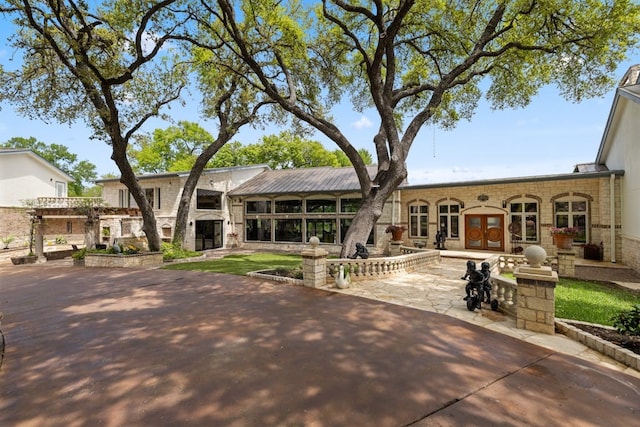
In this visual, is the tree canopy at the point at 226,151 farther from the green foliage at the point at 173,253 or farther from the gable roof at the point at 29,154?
the green foliage at the point at 173,253

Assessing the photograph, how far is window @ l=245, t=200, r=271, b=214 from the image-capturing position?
19922mm

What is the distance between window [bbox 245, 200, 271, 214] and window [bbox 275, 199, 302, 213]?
73 centimetres

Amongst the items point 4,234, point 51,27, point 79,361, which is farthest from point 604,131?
point 4,234

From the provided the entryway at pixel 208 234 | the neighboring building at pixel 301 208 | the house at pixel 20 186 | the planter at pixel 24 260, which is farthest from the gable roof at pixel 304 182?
the house at pixel 20 186

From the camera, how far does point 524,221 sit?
46.7 feet

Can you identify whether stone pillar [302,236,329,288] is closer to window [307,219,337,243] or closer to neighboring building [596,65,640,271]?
window [307,219,337,243]

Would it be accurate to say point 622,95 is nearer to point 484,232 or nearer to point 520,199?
point 520,199

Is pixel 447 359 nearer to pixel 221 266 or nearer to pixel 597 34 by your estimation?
pixel 221 266

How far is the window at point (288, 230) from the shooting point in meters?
19.0

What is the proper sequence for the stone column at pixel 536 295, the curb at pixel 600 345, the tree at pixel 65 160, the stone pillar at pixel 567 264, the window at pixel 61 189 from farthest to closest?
1. the tree at pixel 65 160
2. the window at pixel 61 189
3. the stone pillar at pixel 567 264
4. the stone column at pixel 536 295
5. the curb at pixel 600 345

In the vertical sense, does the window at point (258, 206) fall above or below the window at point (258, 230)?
above

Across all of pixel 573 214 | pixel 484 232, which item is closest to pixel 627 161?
pixel 573 214

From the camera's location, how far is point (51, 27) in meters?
10.9

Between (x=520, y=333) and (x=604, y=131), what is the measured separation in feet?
44.5
